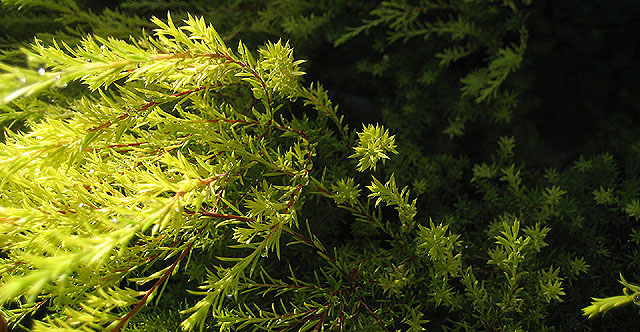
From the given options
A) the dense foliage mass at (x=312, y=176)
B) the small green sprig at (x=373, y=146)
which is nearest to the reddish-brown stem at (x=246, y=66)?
the dense foliage mass at (x=312, y=176)

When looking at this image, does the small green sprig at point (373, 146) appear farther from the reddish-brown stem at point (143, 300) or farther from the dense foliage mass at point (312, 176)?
the reddish-brown stem at point (143, 300)

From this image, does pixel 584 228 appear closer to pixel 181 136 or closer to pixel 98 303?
pixel 181 136

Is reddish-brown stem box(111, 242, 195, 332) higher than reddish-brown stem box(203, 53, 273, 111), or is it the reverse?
reddish-brown stem box(203, 53, 273, 111)

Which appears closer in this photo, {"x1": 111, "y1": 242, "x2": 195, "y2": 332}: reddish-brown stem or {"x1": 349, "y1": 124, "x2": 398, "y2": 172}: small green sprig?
{"x1": 111, "y1": 242, "x2": 195, "y2": 332}: reddish-brown stem

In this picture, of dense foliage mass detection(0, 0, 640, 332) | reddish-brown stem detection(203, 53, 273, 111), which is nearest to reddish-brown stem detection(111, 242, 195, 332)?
dense foliage mass detection(0, 0, 640, 332)

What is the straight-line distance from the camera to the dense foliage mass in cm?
63

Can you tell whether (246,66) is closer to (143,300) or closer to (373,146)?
(373,146)

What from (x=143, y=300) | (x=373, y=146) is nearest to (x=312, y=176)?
(x=373, y=146)

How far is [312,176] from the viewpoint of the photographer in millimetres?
1004

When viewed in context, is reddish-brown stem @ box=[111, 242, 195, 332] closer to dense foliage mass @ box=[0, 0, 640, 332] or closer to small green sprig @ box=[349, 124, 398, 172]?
dense foliage mass @ box=[0, 0, 640, 332]

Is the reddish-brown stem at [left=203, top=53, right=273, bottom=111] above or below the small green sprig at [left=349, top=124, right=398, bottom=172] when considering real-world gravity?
above

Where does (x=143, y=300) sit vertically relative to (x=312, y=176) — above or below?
above

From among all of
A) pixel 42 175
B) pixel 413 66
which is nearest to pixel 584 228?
pixel 413 66

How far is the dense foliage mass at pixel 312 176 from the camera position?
633 mm
